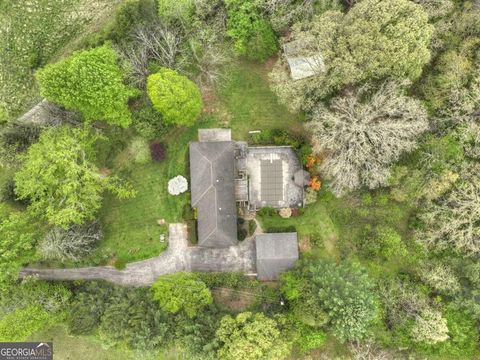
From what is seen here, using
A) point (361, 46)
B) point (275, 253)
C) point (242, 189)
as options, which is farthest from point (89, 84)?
point (361, 46)

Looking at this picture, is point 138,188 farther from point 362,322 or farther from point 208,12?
point 362,322

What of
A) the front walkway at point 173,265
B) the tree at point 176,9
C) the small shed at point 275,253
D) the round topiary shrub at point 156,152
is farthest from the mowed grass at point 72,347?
the tree at point 176,9

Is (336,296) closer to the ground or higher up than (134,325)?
higher up

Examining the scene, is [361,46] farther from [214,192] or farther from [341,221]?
[214,192]

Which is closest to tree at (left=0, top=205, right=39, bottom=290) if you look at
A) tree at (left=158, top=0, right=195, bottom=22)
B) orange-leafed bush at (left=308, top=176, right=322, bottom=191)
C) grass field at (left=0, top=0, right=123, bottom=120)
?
grass field at (left=0, top=0, right=123, bottom=120)

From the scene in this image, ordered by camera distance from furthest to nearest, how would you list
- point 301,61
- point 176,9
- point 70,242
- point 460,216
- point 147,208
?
point 147,208, point 176,9, point 70,242, point 301,61, point 460,216
